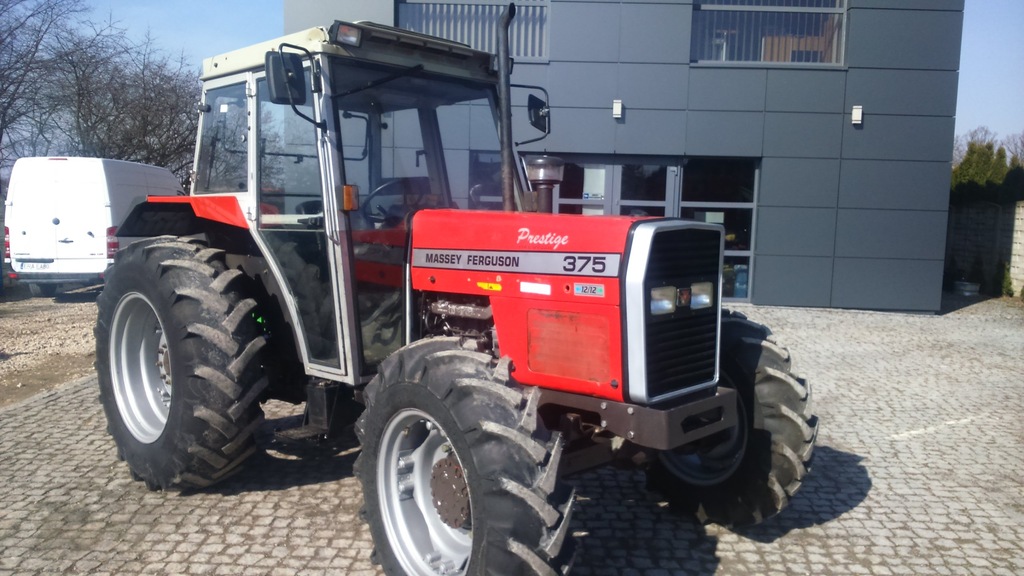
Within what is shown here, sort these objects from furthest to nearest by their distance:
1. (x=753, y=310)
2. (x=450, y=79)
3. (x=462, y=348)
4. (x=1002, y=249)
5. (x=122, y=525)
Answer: (x=1002, y=249), (x=753, y=310), (x=450, y=79), (x=122, y=525), (x=462, y=348)

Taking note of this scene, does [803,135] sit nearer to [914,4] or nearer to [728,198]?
[728,198]

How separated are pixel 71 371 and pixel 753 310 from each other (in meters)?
10.1

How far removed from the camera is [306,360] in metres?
4.54

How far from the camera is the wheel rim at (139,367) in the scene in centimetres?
513

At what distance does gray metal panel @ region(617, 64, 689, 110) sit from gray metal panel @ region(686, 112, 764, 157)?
1.37 ft

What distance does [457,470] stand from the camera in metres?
3.41

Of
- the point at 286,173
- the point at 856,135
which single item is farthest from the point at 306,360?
the point at 856,135

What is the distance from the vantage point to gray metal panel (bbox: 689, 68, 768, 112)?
1367 cm

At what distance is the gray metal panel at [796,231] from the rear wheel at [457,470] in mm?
11571

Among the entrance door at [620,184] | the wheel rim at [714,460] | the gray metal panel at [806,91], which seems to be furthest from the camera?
the entrance door at [620,184]

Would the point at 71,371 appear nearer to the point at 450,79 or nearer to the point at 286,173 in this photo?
the point at 286,173

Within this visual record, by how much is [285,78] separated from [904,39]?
1286 cm

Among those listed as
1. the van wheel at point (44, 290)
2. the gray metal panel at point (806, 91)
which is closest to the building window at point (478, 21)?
the gray metal panel at point (806, 91)

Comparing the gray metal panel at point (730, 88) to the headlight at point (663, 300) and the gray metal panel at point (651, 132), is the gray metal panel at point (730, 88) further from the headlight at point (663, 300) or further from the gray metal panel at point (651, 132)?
the headlight at point (663, 300)
